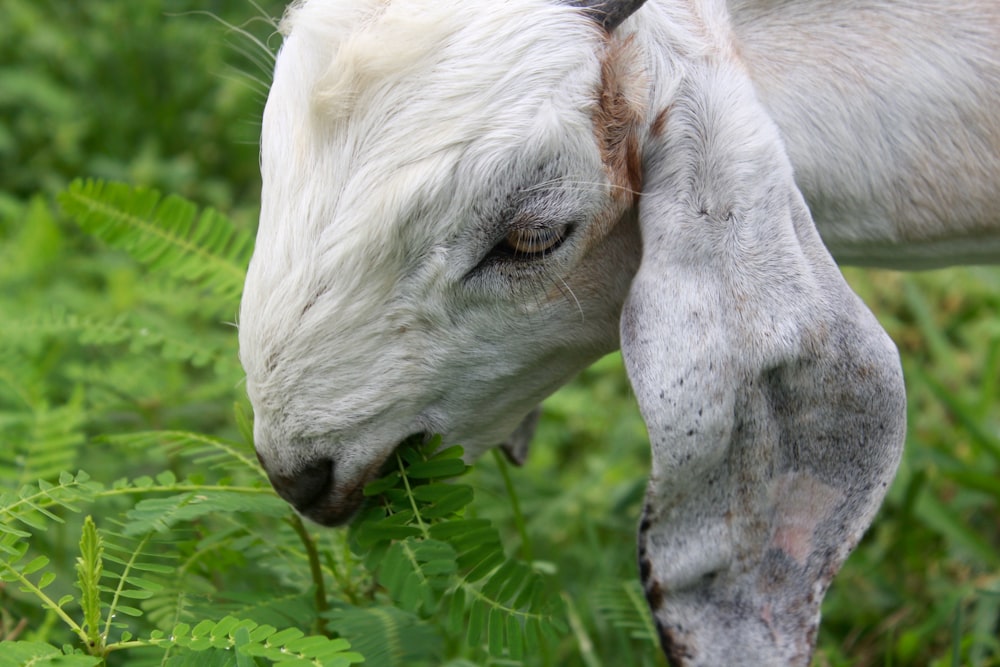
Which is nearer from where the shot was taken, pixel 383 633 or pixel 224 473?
pixel 383 633

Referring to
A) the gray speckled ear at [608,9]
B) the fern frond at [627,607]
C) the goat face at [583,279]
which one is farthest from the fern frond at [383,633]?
the gray speckled ear at [608,9]

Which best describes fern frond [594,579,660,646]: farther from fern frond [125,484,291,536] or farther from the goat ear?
fern frond [125,484,291,536]

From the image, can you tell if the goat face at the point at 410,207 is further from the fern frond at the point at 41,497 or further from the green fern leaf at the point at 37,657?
the green fern leaf at the point at 37,657

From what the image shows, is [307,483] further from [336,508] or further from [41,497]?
[41,497]

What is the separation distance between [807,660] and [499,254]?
40.0 inches

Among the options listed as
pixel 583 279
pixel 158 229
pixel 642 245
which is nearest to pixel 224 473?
pixel 158 229

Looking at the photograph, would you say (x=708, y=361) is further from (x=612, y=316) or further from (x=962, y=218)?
(x=962, y=218)

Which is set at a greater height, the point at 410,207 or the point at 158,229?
the point at 410,207

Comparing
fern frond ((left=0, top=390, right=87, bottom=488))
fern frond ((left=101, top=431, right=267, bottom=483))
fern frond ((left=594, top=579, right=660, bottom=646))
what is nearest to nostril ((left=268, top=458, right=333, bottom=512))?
fern frond ((left=101, top=431, right=267, bottom=483))

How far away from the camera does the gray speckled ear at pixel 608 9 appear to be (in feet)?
6.70

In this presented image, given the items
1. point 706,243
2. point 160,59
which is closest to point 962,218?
point 706,243

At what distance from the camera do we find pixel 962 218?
7.91 feet

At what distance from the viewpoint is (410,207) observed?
77.9 inches

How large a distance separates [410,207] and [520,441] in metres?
1.11
